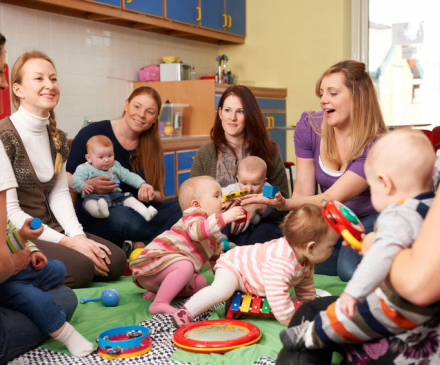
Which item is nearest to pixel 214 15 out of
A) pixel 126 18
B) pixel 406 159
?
pixel 126 18

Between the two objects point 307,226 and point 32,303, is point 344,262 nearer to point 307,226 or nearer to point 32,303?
point 307,226

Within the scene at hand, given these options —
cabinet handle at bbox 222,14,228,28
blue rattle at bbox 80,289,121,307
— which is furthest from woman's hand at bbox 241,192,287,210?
cabinet handle at bbox 222,14,228,28

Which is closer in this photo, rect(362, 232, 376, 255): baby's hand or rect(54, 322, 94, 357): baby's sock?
rect(362, 232, 376, 255): baby's hand

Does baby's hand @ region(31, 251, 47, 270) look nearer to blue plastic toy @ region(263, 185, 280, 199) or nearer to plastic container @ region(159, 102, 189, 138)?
blue plastic toy @ region(263, 185, 280, 199)

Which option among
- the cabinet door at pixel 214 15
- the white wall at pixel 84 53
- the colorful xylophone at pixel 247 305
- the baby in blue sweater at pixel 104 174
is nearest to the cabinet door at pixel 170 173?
the white wall at pixel 84 53

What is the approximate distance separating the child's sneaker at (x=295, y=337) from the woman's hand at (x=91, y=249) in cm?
125

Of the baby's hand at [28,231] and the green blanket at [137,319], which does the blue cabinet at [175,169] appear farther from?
the baby's hand at [28,231]

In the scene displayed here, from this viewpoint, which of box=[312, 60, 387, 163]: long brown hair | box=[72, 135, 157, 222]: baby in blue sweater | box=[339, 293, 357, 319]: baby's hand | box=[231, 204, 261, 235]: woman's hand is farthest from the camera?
box=[72, 135, 157, 222]: baby in blue sweater

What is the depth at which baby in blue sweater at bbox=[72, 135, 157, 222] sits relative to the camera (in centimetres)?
305

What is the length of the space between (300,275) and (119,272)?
3.31ft

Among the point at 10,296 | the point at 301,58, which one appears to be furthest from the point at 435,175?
the point at 301,58

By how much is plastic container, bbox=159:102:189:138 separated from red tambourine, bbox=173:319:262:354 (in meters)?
3.20

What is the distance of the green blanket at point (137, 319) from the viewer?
5.96 feet

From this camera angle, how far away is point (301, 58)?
619 centimetres
